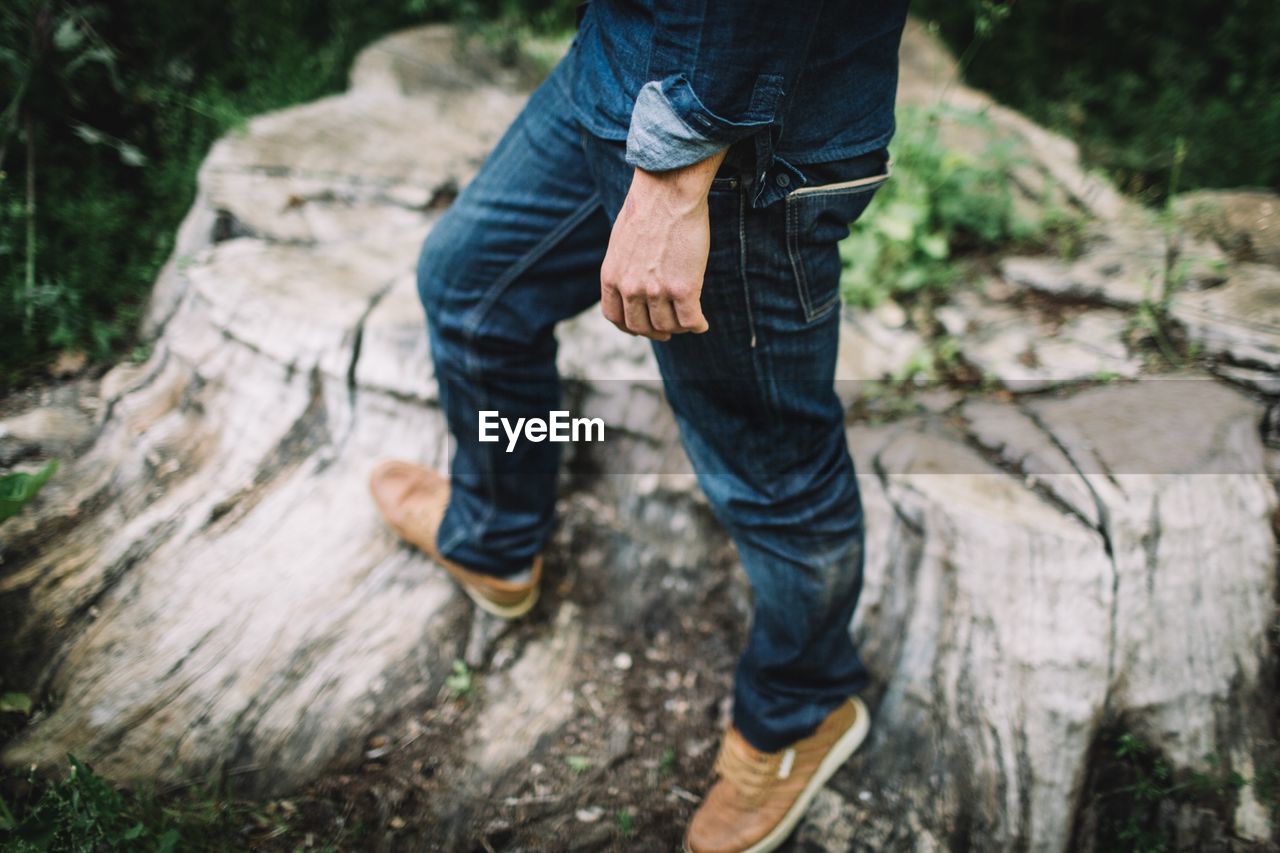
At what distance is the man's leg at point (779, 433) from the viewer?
108 centimetres

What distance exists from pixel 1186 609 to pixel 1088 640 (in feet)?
0.80

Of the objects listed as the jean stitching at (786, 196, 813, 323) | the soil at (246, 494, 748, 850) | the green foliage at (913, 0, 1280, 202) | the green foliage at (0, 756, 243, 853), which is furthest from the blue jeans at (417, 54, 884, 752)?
the green foliage at (913, 0, 1280, 202)

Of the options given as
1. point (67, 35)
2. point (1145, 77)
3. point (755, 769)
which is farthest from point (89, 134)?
point (1145, 77)

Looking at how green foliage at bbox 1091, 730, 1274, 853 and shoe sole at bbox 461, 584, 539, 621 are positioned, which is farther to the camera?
shoe sole at bbox 461, 584, 539, 621

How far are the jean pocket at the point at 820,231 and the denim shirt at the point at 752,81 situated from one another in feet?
0.13

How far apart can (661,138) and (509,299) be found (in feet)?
2.05

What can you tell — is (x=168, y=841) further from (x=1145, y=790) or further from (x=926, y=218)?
(x=926, y=218)

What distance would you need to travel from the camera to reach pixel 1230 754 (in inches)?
64.0

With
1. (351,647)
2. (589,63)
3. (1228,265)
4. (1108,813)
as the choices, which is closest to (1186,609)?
(1108,813)

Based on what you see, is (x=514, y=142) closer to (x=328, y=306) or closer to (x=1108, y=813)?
(x=328, y=306)

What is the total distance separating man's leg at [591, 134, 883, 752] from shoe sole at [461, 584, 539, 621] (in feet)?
2.04

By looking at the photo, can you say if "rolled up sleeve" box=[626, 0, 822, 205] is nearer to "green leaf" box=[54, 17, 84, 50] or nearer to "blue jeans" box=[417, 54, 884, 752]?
"blue jeans" box=[417, 54, 884, 752]

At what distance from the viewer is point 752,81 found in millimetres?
923

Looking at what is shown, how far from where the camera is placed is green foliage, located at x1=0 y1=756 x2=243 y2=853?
138 centimetres
